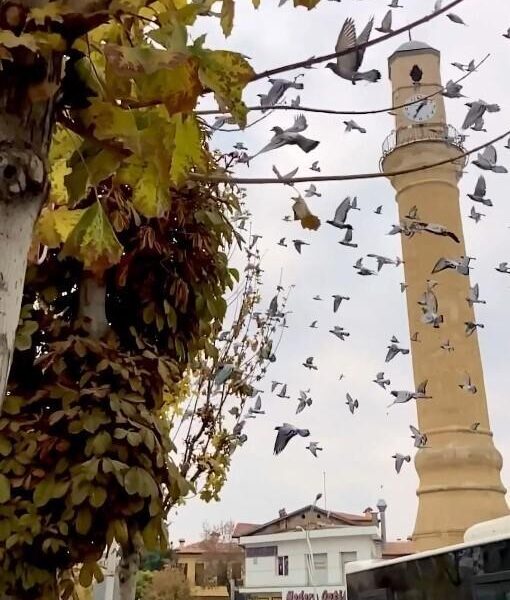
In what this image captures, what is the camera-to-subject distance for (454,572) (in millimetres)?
6031

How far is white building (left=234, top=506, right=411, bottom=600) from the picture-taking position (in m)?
28.6

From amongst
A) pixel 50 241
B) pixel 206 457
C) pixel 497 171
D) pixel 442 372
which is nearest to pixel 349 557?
pixel 442 372

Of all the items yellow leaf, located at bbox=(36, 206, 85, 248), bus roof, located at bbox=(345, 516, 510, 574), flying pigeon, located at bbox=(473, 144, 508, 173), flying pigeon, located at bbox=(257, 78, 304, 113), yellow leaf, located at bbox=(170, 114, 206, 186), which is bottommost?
bus roof, located at bbox=(345, 516, 510, 574)

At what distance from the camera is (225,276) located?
434cm

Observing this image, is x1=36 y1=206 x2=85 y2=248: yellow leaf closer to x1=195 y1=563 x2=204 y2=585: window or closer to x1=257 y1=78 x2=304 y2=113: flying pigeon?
x1=257 y1=78 x2=304 y2=113: flying pigeon

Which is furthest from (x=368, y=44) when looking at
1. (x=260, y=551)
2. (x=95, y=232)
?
(x=260, y=551)

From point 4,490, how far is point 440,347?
1557 centimetres

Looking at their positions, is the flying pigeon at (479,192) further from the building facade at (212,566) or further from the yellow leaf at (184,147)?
the building facade at (212,566)

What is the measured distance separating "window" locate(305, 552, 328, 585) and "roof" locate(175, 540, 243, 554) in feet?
42.1

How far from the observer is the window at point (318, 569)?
29.2 metres

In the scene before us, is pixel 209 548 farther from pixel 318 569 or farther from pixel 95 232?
pixel 95 232

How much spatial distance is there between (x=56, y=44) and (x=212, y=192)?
3090 millimetres

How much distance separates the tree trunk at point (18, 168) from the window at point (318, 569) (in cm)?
2964

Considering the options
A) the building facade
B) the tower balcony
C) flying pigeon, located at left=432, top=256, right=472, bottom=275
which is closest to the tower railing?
the tower balcony
